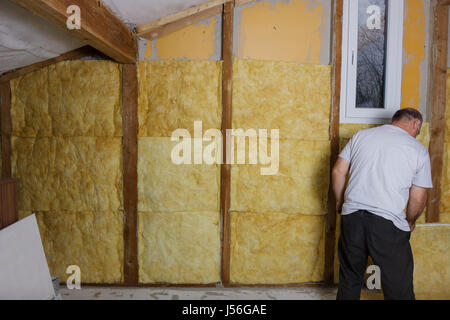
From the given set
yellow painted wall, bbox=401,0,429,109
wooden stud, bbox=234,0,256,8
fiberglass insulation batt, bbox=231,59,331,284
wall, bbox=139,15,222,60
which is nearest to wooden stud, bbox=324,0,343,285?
fiberglass insulation batt, bbox=231,59,331,284

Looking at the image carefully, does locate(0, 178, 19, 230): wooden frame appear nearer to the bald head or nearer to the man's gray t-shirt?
the man's gray t-shirt

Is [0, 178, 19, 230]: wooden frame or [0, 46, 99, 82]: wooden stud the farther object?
[0, 46, 99, 82]: wooden stud

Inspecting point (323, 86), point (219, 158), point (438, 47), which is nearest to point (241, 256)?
point (219, 158)

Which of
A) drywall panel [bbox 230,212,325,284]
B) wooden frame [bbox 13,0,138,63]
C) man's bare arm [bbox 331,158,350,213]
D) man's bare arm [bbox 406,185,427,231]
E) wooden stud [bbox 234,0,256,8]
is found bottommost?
drywall panel [bbox 230,212,325,284]

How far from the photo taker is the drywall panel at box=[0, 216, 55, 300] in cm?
115

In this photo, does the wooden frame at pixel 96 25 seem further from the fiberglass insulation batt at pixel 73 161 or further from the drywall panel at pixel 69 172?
the drywall panel at pixel 69 172

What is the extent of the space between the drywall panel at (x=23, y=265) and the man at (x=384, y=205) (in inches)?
66.1

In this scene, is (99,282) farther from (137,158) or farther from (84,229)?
(137,158)

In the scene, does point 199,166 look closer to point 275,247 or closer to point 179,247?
point 179,247

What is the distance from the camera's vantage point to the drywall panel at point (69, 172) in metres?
2.10

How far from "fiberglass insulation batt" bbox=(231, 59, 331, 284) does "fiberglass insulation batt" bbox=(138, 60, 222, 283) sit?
0.19m

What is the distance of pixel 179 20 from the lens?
202cm

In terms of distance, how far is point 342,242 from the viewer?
1660mm

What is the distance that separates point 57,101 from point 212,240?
5.41 feet
